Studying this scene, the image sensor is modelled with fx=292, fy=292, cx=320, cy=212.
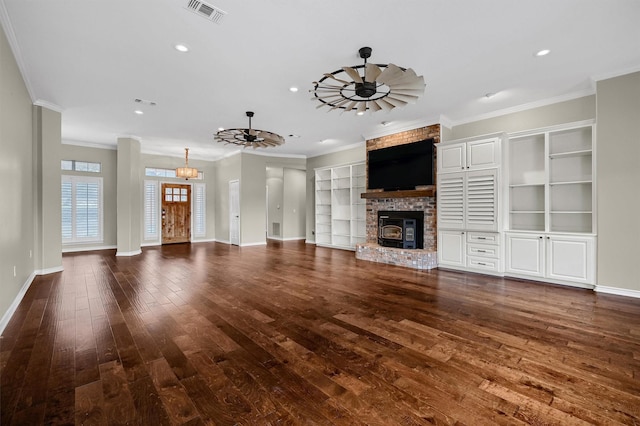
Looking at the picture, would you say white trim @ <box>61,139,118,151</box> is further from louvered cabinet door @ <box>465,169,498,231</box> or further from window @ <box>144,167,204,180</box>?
louvered cabinet door @ <box>465,169,498,231</box>

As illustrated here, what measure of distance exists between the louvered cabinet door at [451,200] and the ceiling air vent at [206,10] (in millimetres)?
4701

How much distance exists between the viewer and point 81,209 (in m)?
8.19

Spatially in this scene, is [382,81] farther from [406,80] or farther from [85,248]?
[85,248]

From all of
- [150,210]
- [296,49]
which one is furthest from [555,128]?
[150,210]

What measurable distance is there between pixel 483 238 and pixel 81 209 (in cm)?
1009

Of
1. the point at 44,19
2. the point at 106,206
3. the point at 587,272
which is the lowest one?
the point at 587,272

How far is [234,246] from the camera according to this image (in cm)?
927

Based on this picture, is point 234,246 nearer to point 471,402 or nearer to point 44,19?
point 44,19

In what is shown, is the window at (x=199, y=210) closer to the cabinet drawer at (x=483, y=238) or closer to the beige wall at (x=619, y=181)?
the cabinet drawer at (x=483, y=238)

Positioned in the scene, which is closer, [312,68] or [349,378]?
[349,378]

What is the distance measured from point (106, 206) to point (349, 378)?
9295 mm

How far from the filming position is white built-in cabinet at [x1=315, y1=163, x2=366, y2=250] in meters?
8.41

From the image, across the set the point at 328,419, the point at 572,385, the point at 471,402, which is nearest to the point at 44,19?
the point at 328,419

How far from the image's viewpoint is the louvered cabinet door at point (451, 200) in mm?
5590
